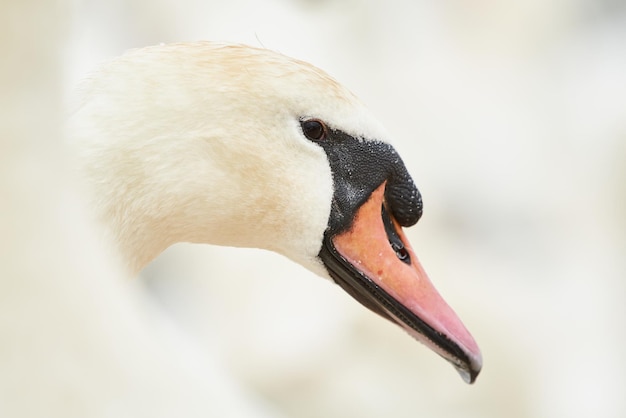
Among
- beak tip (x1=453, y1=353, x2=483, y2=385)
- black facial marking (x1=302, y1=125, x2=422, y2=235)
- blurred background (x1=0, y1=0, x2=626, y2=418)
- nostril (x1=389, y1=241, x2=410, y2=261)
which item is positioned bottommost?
blurred background (x1=0, y1=0, x2=626, y2=418)

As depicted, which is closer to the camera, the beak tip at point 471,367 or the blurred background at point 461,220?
the beak tip at point 471,367

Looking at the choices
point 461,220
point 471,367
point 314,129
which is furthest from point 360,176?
point 461,220

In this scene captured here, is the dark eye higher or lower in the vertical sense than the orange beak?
higher

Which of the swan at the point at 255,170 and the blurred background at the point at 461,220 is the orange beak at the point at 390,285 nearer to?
the swan at the point at 255,170

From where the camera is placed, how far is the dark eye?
0.99 metres

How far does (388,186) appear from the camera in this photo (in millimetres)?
1068

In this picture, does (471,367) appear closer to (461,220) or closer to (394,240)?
(394,240)

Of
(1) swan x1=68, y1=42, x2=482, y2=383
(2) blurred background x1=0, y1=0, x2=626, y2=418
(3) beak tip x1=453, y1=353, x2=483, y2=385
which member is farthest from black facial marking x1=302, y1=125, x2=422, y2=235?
(2) blurred background x1=0, y1=0, x2=626, y2=418

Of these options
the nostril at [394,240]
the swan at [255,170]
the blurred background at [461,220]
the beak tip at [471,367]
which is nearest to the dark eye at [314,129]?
the swan at [255,170]

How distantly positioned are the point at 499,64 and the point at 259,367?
4.80ft

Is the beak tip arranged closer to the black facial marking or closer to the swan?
the swan

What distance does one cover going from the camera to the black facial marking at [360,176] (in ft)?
3.37

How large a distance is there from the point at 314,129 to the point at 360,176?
0.27ft

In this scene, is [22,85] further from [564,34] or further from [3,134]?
[564,34]
